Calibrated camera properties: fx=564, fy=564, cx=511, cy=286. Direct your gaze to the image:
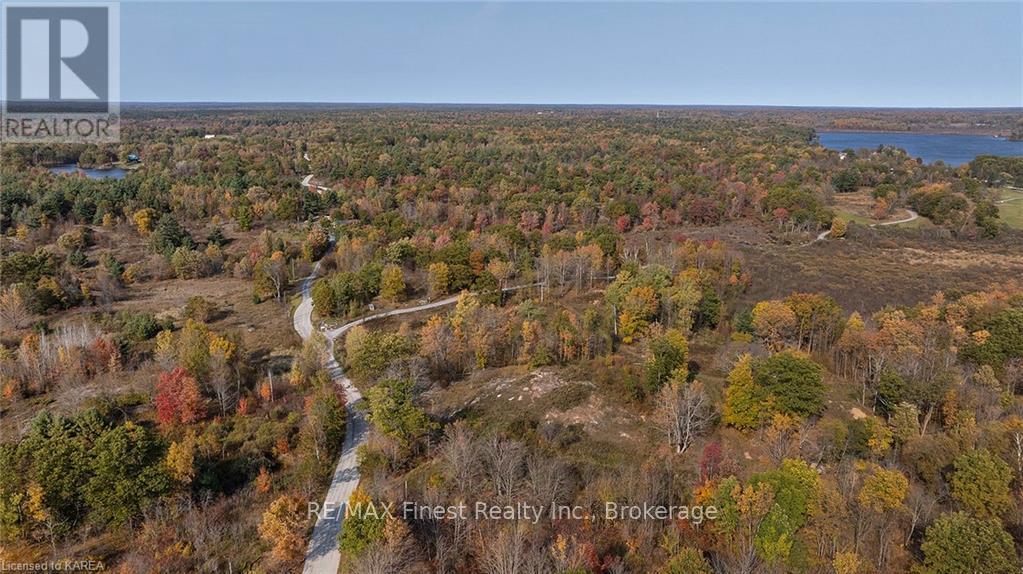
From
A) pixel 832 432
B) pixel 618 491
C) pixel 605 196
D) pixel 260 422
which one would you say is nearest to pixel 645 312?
pixel 832 432

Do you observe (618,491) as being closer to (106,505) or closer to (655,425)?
(655,425)

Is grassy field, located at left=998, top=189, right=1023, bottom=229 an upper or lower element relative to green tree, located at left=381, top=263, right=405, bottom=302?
upper

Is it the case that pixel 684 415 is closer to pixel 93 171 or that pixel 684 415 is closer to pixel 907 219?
pixel 907 219

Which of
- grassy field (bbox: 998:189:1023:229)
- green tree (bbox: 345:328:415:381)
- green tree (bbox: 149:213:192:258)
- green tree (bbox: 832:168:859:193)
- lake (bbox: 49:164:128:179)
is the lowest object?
green tree (bbox: 345:328:415:381)

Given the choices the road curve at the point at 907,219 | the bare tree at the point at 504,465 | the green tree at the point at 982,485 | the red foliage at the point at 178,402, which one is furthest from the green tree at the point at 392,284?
the road curve at the point at 907,219

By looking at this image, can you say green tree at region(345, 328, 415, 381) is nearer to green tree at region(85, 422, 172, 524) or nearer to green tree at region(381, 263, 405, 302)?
green tree at region(85, 422, 172, 524)

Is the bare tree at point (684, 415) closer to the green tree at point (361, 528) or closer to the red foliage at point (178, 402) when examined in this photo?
the green tree at point (361, 528)

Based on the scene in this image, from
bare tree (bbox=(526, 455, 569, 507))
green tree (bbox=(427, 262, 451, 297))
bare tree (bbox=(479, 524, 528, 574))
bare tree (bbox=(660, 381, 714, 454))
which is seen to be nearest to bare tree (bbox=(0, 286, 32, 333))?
green tree (bbox=(427, 262, 451, 297))
